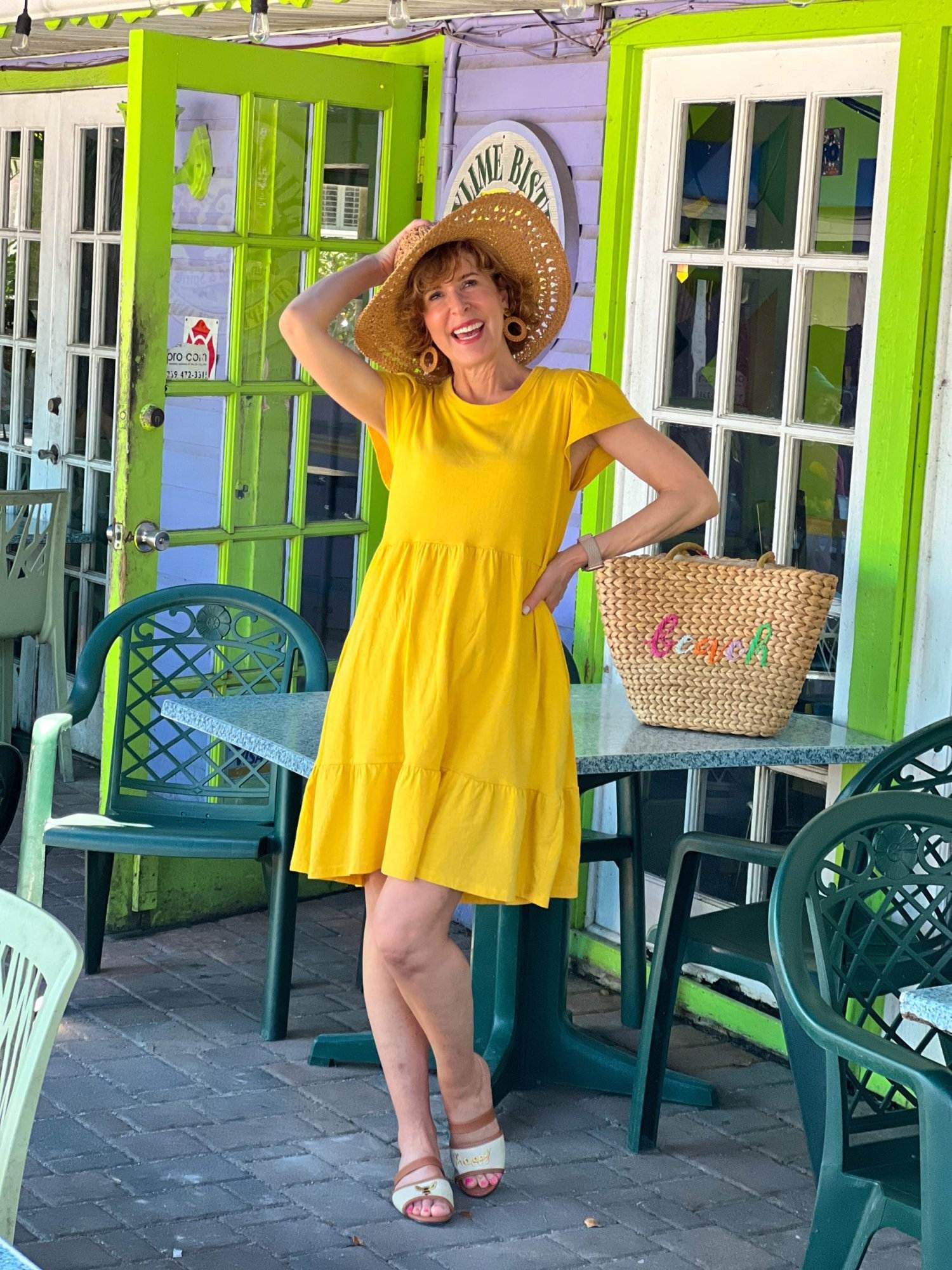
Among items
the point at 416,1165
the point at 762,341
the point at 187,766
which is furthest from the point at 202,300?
the point at 416,1165

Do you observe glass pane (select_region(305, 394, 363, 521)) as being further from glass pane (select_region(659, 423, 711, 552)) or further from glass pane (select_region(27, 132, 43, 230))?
glass pane (select_region(27, 132, 43, 230))

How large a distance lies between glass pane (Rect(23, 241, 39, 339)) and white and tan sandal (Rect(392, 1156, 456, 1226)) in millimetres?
4719

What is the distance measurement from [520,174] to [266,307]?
0.79 metres

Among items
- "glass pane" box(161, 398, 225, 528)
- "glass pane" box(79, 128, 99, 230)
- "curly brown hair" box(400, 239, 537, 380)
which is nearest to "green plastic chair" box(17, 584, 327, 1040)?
"glass pane" box(161, 398, 225, 528)

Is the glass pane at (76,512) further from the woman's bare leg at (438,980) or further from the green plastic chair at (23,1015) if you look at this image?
the green plastic chair at (23,1015)

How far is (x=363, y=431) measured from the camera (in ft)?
17.6

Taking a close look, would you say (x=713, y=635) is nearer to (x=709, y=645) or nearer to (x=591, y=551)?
(x=709, y=645)

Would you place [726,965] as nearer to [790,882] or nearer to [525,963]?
[525,963]

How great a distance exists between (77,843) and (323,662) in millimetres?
751

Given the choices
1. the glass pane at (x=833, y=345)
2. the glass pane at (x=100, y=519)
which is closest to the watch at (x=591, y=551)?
the glass pane at (x=833, y=345)

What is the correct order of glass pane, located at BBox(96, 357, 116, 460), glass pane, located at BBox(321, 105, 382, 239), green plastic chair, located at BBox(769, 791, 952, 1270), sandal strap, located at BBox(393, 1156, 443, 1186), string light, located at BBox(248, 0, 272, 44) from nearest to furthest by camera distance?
green plastic chair, located at BBox(769, 791, 952, 1270)
sandal strap, located at BBox(393, 1156, 443, 1186)
string light, located at BBox(248, 0, 272, 44)
glass pane, located at BBox(321, 105, 382, 239)
glass pane, located at BBox(96, 357, 116, 460)

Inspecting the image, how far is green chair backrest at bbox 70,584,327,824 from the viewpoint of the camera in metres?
4.61

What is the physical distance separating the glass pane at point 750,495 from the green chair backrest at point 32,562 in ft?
8.99

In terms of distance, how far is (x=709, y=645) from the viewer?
3.97 m
